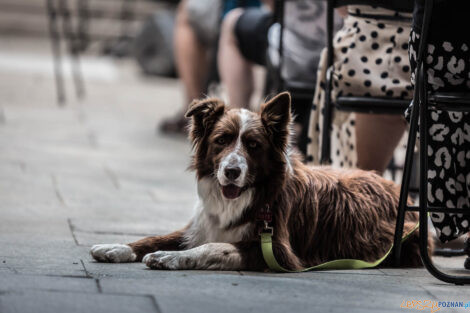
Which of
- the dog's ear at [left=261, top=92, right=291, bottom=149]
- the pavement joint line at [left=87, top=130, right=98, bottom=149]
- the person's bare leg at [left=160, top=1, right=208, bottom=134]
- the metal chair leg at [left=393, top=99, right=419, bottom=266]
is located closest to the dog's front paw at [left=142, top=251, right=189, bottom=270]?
the dog's ear at [left=261, top=92, right=291, bottom=149]

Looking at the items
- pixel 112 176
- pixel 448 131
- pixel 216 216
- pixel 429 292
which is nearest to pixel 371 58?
pixel 448 131

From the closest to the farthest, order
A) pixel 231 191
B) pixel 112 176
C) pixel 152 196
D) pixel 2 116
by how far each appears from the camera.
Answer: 1. pixel 231 191
2. pixel 152 196
3. pixel 112 176
4. pixel 2 116

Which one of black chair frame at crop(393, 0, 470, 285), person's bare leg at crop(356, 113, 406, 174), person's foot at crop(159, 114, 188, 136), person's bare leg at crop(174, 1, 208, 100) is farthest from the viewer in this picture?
person's foot at crop(159, 114, 188, 136)

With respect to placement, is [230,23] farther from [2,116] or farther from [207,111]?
[207,111]

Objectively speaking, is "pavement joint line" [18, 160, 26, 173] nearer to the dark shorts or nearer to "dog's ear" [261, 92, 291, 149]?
the dark shorts

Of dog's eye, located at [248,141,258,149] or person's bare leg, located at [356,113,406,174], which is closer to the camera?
dog's eye, located at [248,141,258,149]

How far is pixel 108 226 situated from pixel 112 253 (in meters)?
1.01

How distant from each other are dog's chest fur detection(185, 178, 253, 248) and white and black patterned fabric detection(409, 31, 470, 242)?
0.84 meters

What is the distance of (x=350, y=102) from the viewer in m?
4.82

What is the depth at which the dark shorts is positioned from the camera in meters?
6.83

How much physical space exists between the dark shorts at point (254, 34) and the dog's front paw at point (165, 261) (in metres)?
3.18

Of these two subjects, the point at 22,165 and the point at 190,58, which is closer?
the point at 22,165

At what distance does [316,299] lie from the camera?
3408 millimetres

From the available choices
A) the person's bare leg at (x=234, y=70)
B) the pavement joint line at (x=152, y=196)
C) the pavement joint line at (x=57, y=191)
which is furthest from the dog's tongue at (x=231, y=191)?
the person's bare leg at (x=234, y=70)
